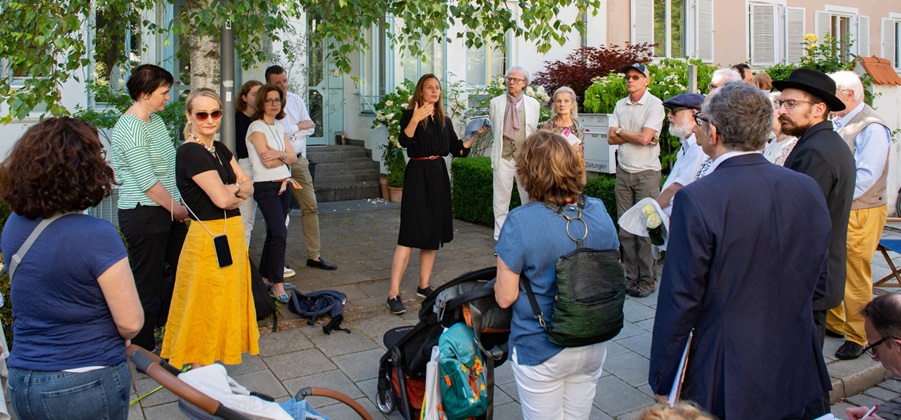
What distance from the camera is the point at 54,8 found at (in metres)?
5.41

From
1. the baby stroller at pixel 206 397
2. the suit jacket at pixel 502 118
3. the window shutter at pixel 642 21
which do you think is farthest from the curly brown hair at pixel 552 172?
the window shutter at pixel 642 21

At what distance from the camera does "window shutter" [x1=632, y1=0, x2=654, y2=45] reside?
49.6ft

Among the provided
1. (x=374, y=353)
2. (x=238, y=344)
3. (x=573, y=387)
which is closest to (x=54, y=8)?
(x=238, y=344)

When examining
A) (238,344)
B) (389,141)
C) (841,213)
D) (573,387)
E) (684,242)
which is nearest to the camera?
(684,242)

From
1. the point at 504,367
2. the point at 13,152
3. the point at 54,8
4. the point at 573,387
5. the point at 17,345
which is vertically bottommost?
the point at 504,367

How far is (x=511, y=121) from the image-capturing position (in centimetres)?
852

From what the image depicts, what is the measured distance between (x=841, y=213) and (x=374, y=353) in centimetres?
312

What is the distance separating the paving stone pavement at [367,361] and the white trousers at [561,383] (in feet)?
2.80

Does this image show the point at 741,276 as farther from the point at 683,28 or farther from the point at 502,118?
the point at 683,28

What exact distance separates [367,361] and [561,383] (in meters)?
2.16

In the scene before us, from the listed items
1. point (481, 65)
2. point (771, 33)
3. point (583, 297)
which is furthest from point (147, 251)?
point (771, 33)

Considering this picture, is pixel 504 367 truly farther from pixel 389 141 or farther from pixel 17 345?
pixel 389 141

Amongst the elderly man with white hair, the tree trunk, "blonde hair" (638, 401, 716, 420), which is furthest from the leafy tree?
"blonde hair" (638, 401, 716, 420)

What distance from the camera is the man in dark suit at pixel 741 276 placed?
9.04 feet
